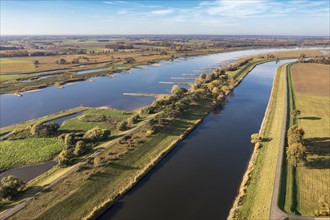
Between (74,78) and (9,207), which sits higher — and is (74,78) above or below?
above

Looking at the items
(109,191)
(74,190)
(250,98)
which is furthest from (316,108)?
(74,190)

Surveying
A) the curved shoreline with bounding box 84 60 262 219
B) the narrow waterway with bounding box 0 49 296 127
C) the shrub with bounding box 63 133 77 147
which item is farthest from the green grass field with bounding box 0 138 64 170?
the curved shoreline with bounding box 84 60 262 219

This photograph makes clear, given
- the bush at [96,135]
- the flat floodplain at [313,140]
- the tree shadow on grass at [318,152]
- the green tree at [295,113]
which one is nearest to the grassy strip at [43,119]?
the bush at [96,135]

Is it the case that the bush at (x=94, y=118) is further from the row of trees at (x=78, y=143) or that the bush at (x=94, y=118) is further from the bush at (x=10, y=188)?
the bush at (x=10, y=188)

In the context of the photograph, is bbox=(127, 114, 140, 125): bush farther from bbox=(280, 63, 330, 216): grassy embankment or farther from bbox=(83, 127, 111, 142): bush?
bbox=(280, 63, 330, 216): grassy embankment

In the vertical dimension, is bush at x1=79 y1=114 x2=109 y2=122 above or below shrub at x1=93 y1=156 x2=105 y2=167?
above

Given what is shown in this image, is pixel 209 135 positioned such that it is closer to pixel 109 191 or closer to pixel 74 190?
pixel 109 191
